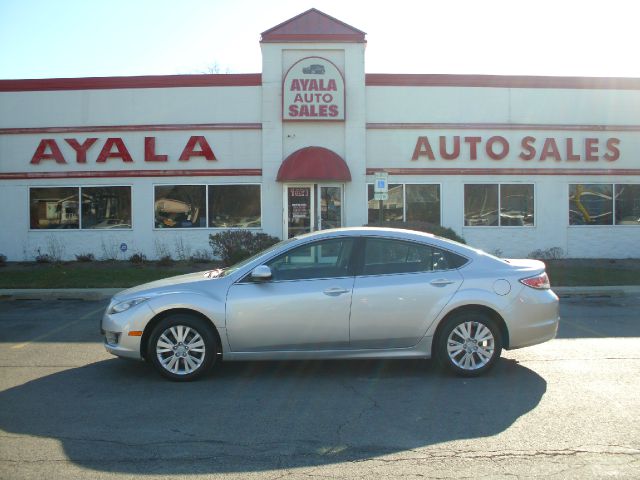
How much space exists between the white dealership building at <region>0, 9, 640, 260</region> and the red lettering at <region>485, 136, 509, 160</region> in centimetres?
3

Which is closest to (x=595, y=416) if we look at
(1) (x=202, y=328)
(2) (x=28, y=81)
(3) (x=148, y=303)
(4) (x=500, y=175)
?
(1) (x=202, y=328)

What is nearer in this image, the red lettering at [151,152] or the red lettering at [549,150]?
the red lettering at [151,152]

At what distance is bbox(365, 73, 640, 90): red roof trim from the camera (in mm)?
19547

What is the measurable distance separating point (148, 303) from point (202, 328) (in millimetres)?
Result: 625

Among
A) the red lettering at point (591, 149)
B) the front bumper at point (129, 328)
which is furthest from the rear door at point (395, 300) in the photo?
the red lettering at point (591, 149)

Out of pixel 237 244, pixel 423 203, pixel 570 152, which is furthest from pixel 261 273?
pixel 570 152

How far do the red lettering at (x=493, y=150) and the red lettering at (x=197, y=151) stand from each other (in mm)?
8179

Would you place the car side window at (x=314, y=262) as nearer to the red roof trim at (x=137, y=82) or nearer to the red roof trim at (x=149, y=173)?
the red roof trim at (x=149, y=173)

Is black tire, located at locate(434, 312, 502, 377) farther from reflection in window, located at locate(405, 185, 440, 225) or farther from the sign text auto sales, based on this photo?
the sign text auto sales

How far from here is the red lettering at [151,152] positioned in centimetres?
1934

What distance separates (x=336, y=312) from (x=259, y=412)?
4.61 ft

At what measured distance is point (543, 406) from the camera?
5949mm

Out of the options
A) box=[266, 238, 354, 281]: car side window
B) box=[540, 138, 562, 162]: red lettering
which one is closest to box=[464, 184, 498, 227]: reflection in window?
box=[540, 138, 562, 162]: red lettering

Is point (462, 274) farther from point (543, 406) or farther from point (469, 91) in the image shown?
point (469, 91)
